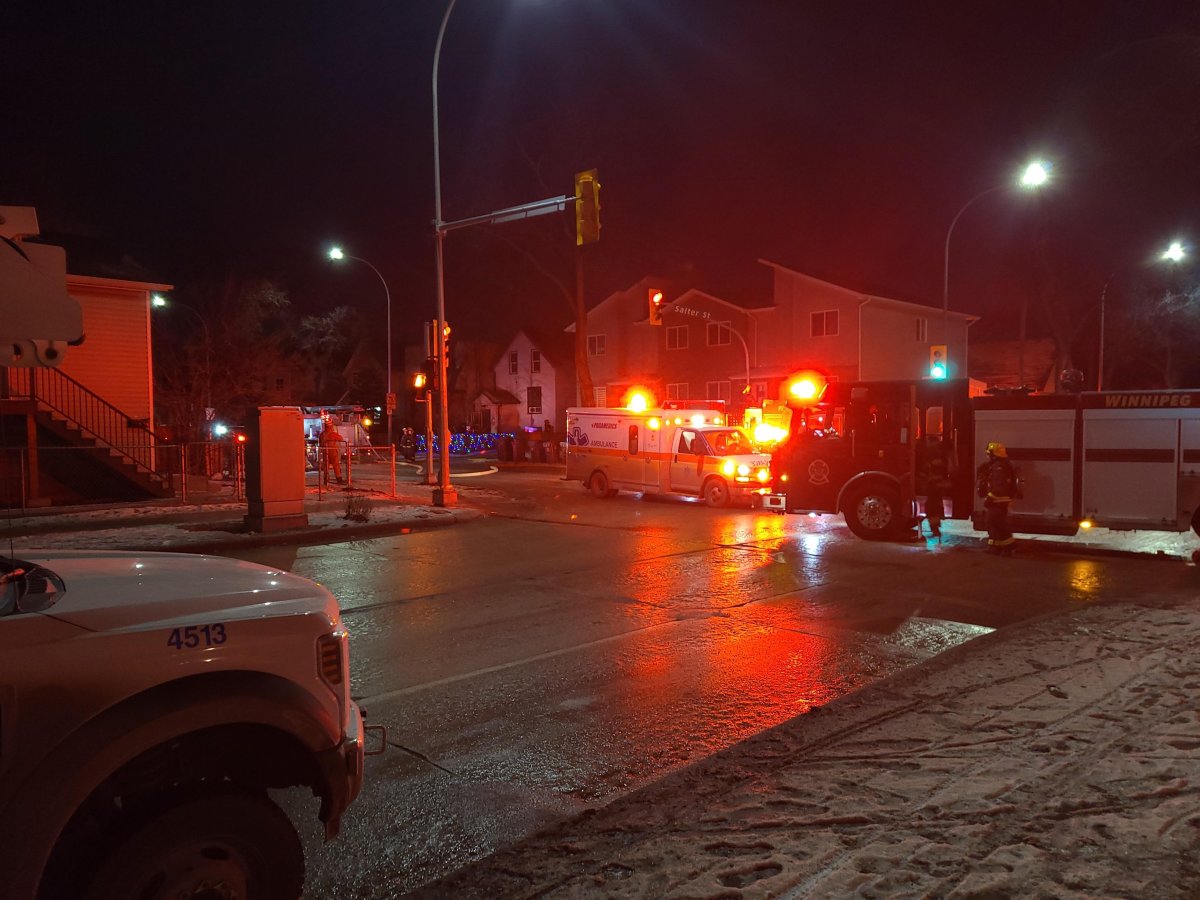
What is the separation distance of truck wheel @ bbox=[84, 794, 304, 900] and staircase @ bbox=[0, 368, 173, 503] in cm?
1793

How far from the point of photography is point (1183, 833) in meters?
3.73

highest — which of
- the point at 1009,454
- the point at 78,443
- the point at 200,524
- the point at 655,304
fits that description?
the point at 655,304

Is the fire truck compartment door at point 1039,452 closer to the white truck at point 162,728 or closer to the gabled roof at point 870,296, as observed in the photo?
the white truck at point 162,728

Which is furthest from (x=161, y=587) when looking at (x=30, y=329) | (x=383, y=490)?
(x=383, y=490)

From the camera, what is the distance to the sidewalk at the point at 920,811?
11.3 ft

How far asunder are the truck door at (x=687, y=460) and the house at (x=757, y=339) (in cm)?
1375

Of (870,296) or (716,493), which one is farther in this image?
(870,296)

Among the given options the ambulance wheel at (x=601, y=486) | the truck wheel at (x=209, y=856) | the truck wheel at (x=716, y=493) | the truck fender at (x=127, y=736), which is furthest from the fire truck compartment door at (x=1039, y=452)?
the truck wheel at (x=209, y=856)

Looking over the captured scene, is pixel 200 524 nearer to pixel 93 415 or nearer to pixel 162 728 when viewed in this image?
pixel 93 415

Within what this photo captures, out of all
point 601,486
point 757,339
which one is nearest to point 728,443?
point 601,486

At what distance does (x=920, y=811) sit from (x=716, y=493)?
50.3ft

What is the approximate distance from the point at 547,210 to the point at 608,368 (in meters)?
32.0

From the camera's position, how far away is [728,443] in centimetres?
1952

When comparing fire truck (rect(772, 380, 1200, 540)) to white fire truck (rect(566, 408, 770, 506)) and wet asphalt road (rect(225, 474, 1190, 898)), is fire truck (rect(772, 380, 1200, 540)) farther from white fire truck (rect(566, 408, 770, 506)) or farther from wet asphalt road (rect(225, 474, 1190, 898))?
white fire truck (rect(566, 408, 770, 506))
